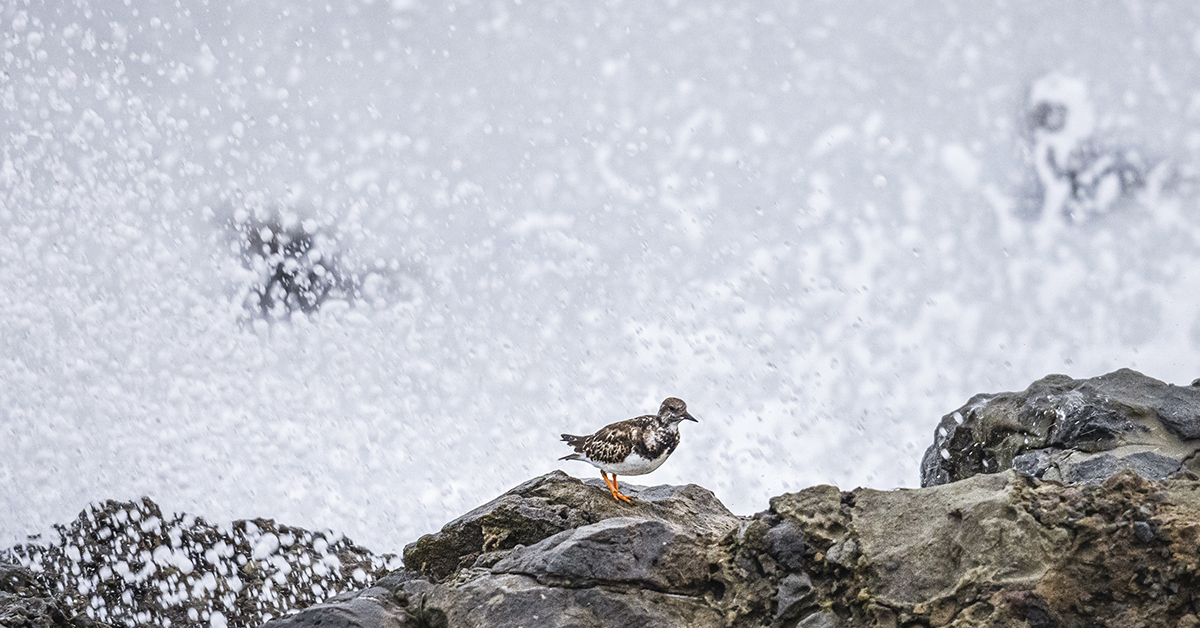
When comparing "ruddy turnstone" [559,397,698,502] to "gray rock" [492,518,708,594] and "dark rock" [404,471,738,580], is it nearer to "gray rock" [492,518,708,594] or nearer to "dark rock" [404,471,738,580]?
"dark rock" [404,471,738,580]

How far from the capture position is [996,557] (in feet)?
19.1

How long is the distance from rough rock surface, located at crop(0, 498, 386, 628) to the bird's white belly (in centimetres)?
765

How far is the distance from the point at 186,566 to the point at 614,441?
383 inches

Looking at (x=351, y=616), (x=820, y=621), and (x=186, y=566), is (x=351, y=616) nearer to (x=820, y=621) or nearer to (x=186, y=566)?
(x=820, y=621)

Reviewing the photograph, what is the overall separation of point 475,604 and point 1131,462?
20.7 ft

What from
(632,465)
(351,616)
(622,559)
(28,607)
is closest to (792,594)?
(622,559)

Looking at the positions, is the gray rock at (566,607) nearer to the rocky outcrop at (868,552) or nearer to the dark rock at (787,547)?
the rocky outcrop at (868,552)

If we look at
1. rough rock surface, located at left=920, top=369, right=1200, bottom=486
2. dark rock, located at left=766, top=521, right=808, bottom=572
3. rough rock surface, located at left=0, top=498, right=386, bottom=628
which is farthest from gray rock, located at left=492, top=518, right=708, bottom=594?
rough rock surface, located at left=0, top=498, right=386, bottom=628

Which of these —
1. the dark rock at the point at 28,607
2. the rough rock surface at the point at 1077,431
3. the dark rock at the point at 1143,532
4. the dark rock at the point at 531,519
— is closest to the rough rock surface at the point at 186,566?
the dark rock at the point at 28,607

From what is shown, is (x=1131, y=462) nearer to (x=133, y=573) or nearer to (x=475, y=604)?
(x=475, y=604)

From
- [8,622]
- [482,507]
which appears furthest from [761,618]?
[8,622]

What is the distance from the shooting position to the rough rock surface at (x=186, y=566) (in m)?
13.9

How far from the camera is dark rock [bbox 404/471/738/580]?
8047 mm

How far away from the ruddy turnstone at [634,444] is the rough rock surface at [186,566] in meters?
7.53
